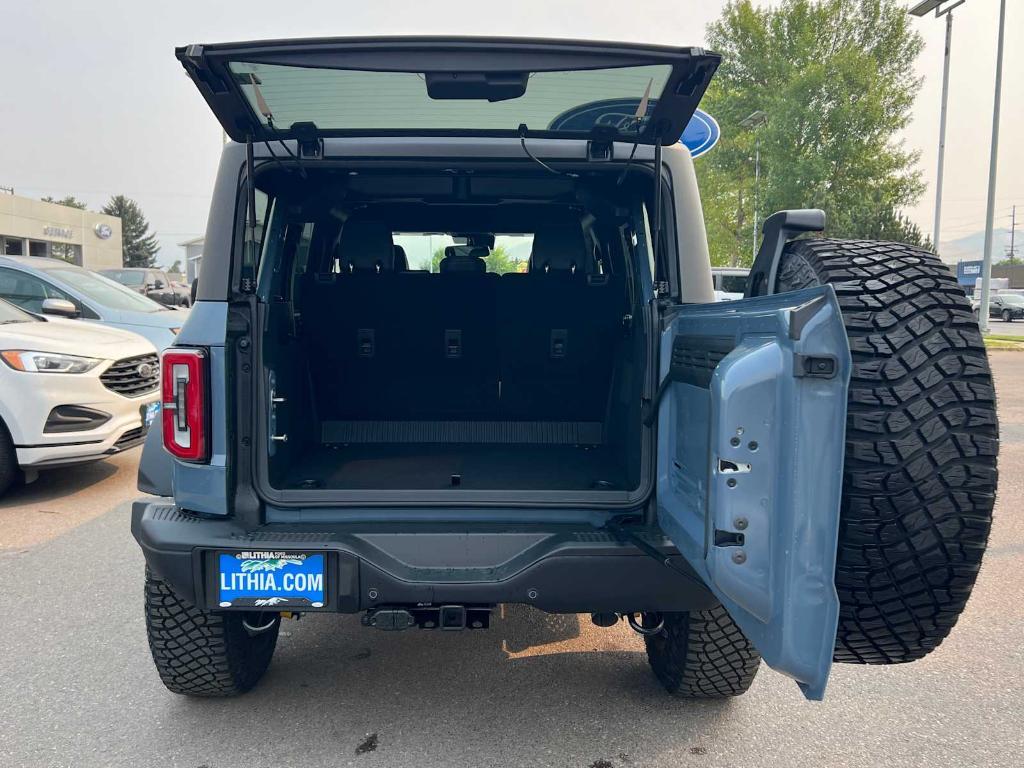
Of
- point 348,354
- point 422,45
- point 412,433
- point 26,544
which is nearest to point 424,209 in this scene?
point 348,354

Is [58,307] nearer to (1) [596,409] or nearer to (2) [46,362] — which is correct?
(2) [46,362]

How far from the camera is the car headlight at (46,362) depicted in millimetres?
5418

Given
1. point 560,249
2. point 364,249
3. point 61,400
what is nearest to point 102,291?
point 61,400

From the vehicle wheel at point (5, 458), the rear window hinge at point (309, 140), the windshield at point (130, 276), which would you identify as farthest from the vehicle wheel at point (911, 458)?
the windshield at point (130, 276)

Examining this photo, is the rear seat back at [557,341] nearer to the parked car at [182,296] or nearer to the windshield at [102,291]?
the windshield at [102,291]

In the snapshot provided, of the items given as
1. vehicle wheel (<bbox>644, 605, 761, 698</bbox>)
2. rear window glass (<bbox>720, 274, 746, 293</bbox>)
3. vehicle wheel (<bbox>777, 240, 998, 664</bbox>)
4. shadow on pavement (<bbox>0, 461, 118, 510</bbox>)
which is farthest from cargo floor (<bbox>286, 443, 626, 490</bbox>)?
rear window glass (<bbox>720, 274, 746, 293</bbox>)

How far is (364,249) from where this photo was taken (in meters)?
4.03

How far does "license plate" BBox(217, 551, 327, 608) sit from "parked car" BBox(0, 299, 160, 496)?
10.8ft

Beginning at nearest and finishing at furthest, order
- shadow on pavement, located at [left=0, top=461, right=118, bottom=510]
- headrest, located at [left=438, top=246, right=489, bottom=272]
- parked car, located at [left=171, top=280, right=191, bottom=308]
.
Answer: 1. headrest, located at [left=438, top=246, right=489, bottom=272]
2. shadow on pavement, located at [left=0, top=461, right=118, bottom=510]
3. parked car, located at [left=171, top=280, right=191, bottom=308]

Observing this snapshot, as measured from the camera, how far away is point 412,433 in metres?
3.92

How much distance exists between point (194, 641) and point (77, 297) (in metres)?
6.55

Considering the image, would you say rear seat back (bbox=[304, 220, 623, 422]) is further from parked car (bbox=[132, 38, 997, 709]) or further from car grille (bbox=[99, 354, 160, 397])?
car grille (bbox=[99, 354, 160, 397])

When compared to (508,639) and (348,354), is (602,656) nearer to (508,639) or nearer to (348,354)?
(508,639)

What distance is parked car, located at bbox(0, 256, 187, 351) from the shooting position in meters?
7.79
